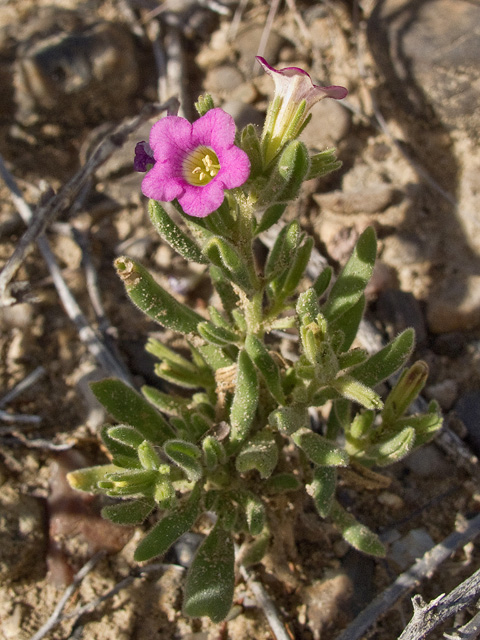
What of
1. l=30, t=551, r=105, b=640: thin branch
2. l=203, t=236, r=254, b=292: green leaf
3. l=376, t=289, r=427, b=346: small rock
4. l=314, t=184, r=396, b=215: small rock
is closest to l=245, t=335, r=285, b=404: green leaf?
l=203, t=236, r=254, b=292: green leaf

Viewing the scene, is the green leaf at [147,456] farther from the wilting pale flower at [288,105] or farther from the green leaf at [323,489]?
the wilting pale flower at [288,105]

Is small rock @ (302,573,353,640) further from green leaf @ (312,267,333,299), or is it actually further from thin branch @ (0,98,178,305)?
thin branch @ (0,98,178,305)

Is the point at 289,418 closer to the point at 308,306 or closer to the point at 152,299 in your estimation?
the point at 308,306

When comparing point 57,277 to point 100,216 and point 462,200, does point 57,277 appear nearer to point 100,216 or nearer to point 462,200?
point 100,216

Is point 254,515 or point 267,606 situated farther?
Answer: point 267,606

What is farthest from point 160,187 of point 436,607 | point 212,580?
point 436,607

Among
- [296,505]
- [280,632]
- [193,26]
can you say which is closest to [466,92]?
[193,26]
